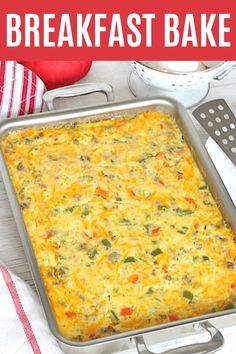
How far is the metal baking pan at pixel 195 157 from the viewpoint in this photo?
1.12m

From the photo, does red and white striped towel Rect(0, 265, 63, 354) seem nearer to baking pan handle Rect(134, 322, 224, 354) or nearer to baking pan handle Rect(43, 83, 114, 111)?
baking pan handle Rect(134, 322, 224, 354)

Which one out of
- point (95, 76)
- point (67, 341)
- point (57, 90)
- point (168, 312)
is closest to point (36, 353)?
point (67, 341)

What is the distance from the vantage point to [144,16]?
5.42 feet

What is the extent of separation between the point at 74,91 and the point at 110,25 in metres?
0.23

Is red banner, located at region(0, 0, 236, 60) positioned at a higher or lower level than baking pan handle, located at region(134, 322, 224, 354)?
higher

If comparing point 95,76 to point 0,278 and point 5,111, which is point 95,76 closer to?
point 5,111

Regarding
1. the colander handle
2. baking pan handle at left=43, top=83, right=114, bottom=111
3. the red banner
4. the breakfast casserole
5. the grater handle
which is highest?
the red banner

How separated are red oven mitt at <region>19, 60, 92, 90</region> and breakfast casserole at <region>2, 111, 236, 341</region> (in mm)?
173

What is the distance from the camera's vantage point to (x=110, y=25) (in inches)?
65.5

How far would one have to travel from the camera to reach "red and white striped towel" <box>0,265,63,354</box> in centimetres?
115

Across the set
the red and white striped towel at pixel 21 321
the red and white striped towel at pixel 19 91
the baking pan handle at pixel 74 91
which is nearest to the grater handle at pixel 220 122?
the baking pan handle at pixel 74 91

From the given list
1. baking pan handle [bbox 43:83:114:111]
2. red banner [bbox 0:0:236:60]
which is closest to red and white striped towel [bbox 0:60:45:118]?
baking pan handle [bbox 43:83:114:111]

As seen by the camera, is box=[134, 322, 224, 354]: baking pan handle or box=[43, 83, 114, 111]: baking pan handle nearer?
box=[134, 322, 224, 354]: baking pan handle

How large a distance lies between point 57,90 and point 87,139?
0.44ft
